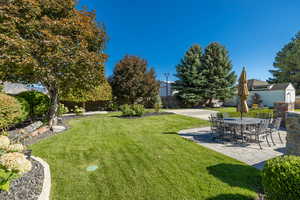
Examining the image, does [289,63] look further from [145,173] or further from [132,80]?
[145,173]

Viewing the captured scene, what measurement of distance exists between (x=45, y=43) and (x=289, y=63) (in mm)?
37684

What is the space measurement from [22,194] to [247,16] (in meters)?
14.9

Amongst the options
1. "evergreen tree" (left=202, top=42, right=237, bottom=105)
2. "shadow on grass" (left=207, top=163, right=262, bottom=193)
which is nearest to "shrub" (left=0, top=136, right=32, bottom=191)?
"shadow on grass" (left=207, top=163, right=262, bottom=193)

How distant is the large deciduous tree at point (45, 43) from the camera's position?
6.12m

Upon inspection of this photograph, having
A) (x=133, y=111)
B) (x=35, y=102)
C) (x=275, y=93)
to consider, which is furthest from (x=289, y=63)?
(x=35, y=102)

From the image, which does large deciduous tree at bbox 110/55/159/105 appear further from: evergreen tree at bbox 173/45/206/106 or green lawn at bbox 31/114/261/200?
green lawn at bbox 31/114/261/200

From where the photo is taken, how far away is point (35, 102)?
9586mm

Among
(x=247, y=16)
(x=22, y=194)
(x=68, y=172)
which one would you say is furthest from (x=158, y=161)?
(x=247, y=16)

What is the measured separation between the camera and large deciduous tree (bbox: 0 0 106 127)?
6.12m

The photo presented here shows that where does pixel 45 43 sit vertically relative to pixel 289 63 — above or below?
below

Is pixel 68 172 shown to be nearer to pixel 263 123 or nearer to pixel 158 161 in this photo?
pixel 158 161

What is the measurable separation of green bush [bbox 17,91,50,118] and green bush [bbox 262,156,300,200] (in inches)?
463

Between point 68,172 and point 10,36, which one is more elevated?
point 10,36

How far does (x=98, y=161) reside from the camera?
13.1ft
